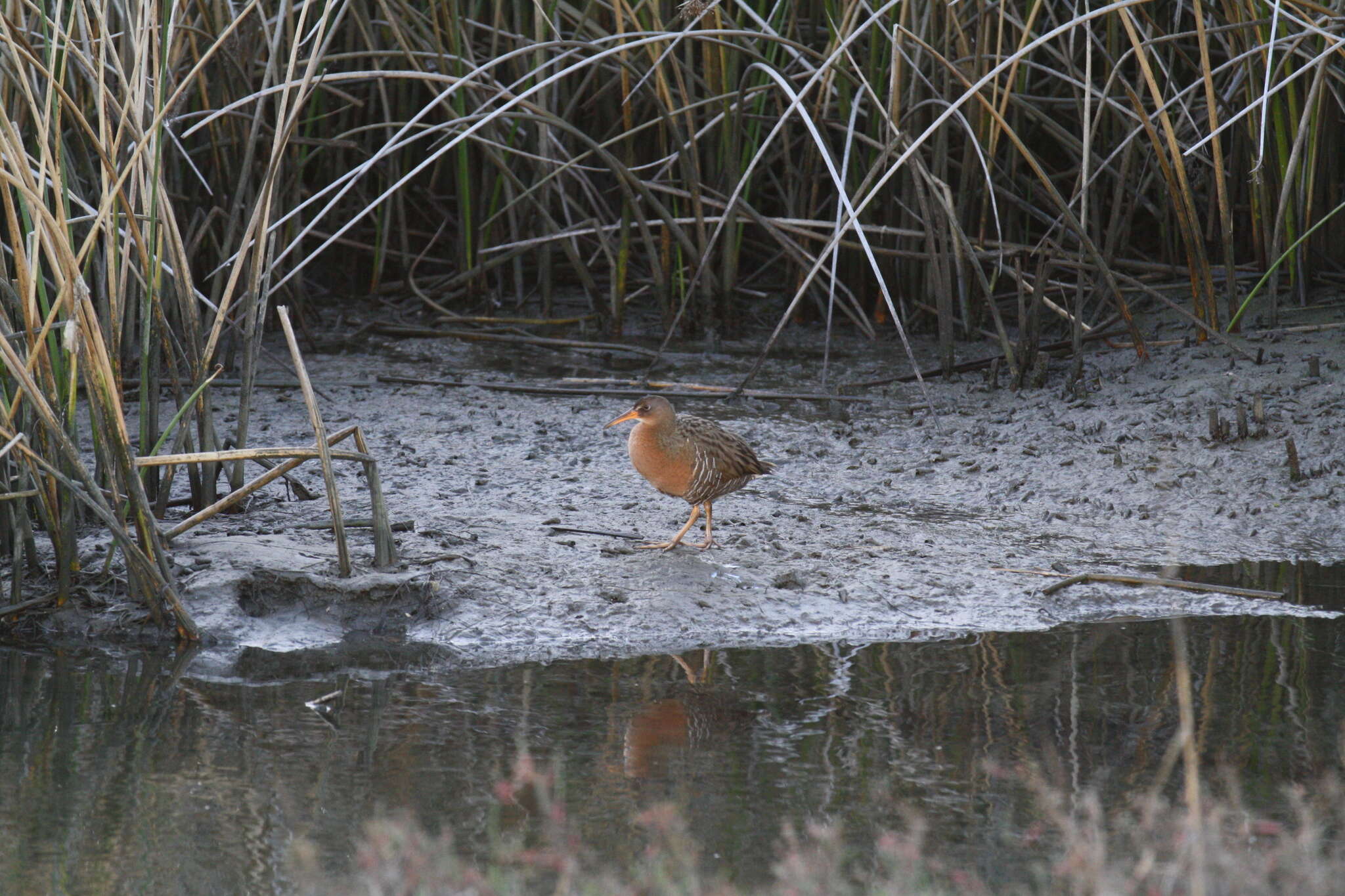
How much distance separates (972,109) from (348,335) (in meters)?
2.91

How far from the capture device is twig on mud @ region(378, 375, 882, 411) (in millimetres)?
5801

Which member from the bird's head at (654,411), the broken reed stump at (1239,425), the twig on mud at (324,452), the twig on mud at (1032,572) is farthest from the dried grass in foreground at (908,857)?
the broken reed stump at (1239,425)

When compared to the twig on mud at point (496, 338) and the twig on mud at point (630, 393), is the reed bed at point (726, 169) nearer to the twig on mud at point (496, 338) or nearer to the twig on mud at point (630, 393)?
the twig on mud at point (496, 338)

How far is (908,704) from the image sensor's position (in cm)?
336

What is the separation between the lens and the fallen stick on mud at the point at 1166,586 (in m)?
4.06

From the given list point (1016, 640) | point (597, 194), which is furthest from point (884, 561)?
point (597, 194)

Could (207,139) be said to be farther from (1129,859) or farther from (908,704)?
(1129,859)

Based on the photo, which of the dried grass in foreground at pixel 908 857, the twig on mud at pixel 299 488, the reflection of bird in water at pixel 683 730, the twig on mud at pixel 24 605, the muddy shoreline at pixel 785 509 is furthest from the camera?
the twig on mud at pixel 299 488

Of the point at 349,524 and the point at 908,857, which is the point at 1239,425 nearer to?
the point at 349,524

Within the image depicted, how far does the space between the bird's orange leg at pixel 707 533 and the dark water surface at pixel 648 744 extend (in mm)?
644

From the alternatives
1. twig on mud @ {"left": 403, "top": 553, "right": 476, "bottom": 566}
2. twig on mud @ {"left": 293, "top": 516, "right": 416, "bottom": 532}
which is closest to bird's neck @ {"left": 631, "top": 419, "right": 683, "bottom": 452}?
twig on mud @ {"left": 403, "top": 553, "right": 476, "bottom": 566}

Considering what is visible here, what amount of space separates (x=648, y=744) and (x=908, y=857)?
985mm

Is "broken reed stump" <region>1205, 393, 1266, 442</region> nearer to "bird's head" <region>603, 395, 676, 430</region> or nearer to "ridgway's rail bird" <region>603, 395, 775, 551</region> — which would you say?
"ridgway's rail bird" <region>603, 395, 775, 551</region>

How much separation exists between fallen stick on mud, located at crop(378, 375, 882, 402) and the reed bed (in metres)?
0.35
